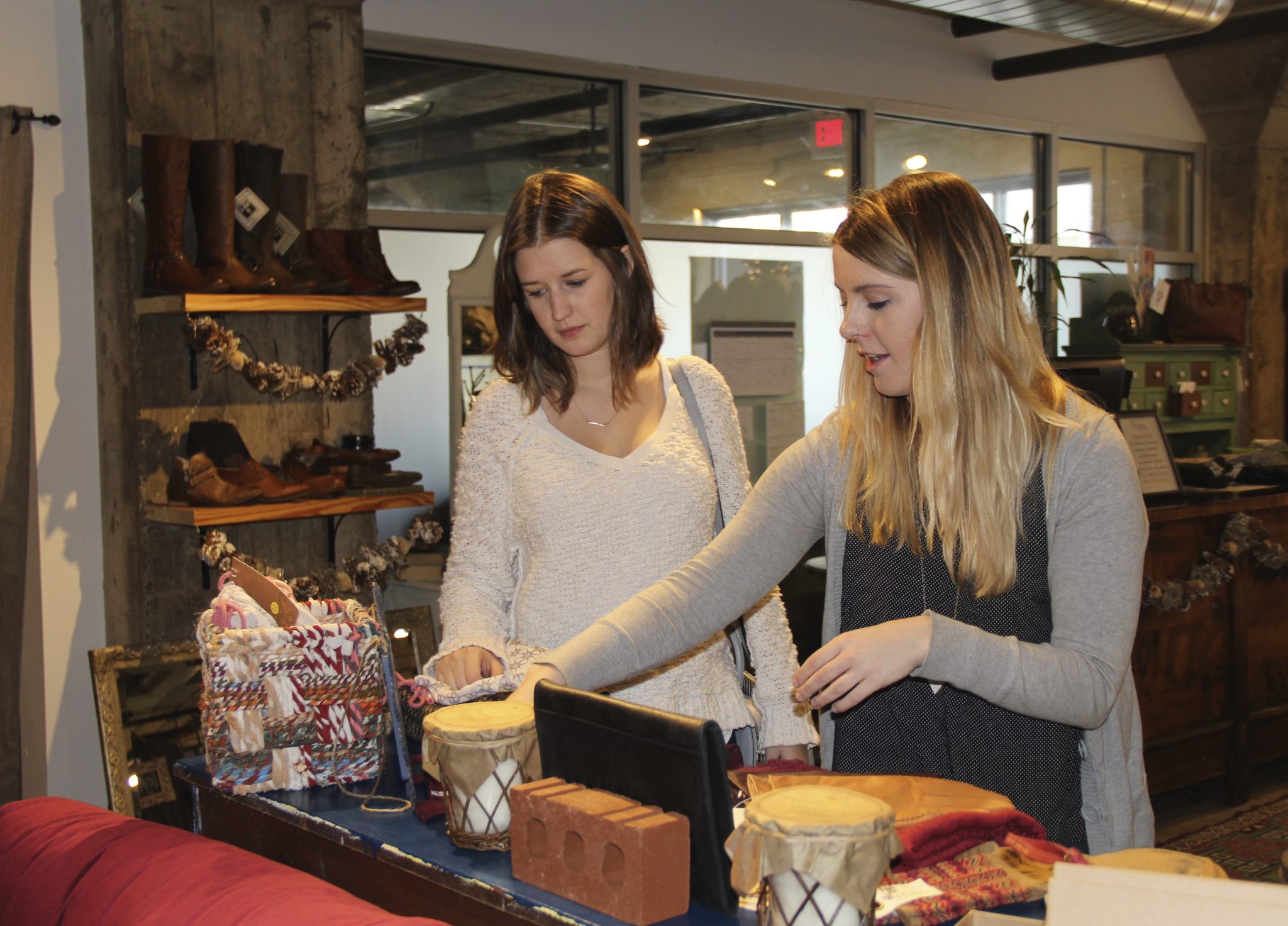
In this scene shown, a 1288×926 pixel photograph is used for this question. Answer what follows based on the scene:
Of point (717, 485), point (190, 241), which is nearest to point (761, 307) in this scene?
point (190, 241)

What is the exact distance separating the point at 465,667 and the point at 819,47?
4.58 meters

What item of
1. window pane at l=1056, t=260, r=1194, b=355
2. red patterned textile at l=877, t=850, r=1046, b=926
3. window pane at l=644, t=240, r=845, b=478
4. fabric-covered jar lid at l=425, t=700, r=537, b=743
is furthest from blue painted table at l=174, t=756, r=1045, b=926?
window pane at l=1056, t=260, r=1194, b=355

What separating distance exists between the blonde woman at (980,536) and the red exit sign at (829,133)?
4.39 metres

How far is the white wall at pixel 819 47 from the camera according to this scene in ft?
15.5

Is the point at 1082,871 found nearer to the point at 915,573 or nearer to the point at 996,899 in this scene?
the point at 996,899

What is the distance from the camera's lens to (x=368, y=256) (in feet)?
11.4

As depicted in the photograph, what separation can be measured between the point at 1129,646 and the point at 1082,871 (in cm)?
70

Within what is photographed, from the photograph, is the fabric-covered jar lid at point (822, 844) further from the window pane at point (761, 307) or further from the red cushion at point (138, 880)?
the window pane at point (761, 307)

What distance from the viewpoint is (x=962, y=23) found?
6.16m

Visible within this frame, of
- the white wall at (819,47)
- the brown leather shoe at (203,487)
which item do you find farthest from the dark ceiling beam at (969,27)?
the brown leather shoe at (203,487)

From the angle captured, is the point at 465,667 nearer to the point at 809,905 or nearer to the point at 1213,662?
the point at 809,905

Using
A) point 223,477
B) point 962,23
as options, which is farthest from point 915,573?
point 962,23

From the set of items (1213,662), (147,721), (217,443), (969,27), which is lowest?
(1213,662)

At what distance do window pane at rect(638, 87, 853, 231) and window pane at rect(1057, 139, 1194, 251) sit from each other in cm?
165
